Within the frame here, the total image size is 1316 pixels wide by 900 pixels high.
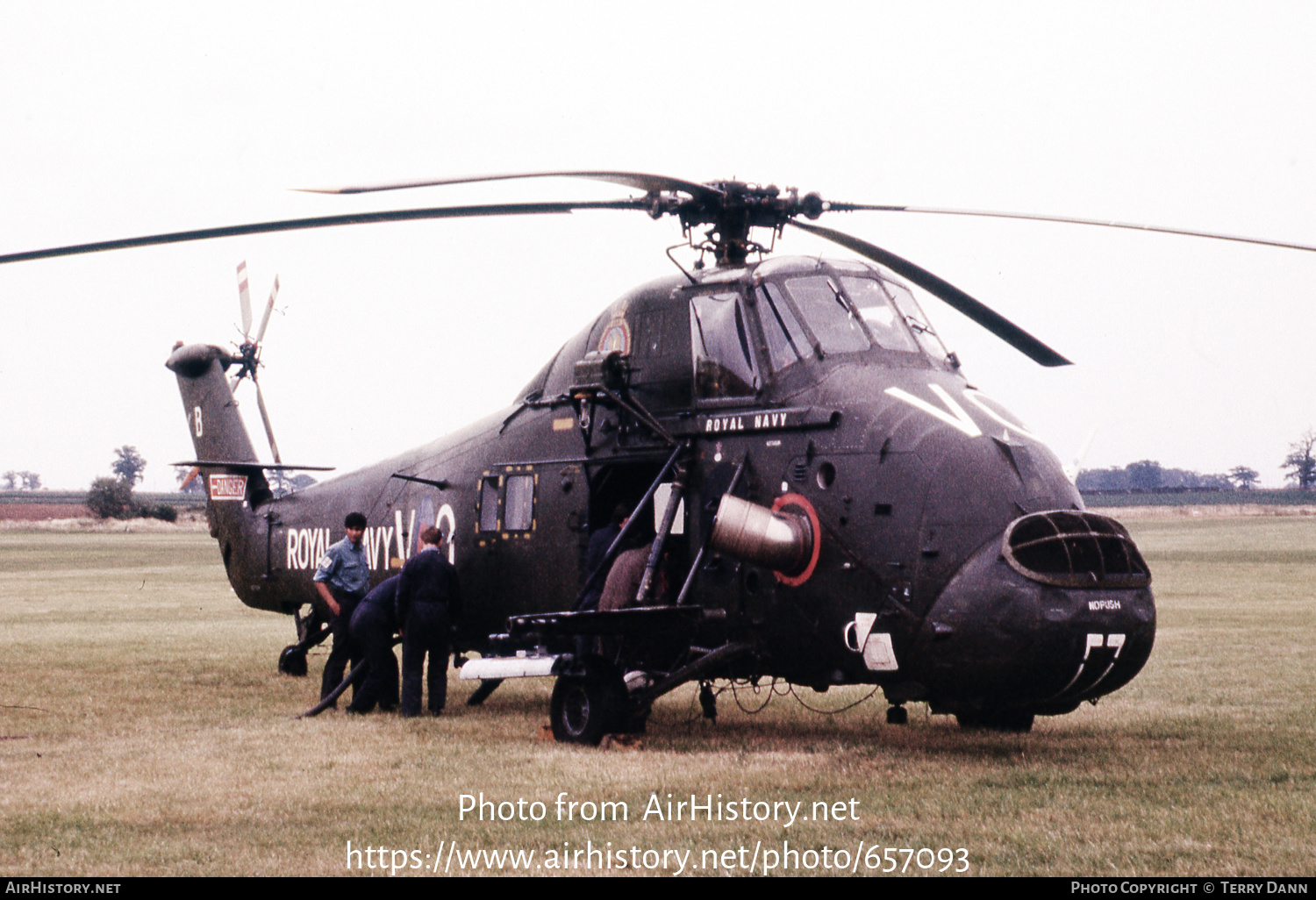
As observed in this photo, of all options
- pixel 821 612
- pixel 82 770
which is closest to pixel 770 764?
pixel 821 612

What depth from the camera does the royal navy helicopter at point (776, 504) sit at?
9.05 m

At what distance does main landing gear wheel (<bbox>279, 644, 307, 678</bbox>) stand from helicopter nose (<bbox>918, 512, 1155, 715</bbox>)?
10.1m

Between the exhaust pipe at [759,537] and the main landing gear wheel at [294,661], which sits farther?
the main landing gear wheel at [294,661]

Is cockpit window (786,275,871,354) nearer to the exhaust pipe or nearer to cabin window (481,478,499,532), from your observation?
the exhaust pipe

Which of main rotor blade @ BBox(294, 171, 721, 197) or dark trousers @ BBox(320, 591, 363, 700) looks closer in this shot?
main rotor blade @ BBox(294, 171, 721, 197)

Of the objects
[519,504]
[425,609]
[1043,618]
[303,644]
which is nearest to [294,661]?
[303,644]

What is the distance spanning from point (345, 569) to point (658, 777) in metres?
5.98

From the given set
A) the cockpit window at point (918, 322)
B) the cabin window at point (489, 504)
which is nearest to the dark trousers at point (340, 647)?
the cabin window at point (489, 504)

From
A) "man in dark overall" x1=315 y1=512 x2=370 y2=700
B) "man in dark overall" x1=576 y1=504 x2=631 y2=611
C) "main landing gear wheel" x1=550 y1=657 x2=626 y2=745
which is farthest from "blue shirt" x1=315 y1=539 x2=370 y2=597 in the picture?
"main landing gear wheel" x1=550 y1=657 x2=626 y2=745

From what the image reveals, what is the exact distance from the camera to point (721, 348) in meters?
11.0

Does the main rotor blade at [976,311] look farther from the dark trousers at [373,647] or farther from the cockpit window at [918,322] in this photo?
the dark trousers at [373,647]

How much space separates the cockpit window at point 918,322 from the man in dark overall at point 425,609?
190 inches

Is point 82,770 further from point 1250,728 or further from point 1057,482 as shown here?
point 1250,728

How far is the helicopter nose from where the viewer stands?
880 cm
